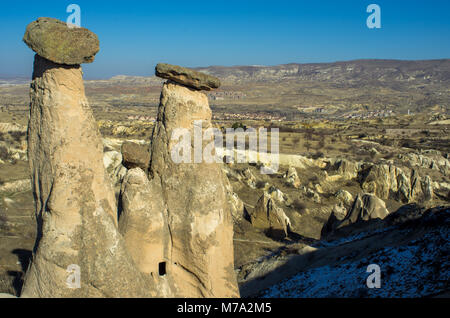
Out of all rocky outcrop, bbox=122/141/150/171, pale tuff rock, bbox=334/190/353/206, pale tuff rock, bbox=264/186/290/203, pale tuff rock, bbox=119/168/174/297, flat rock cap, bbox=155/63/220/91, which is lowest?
pale tuff rock, bbox=334/190/353/206

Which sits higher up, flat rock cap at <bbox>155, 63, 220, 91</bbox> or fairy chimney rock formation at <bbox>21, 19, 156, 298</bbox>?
flat rock cap at <bbox>155, 63, 220, 91</bbox>

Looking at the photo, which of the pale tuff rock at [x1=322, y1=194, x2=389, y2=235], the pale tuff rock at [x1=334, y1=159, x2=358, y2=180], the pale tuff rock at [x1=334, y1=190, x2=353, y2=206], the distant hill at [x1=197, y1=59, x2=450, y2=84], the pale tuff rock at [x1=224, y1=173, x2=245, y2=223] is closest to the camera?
the pale tuff rock at [x1=322, y1=194, x2=389, y2=235]

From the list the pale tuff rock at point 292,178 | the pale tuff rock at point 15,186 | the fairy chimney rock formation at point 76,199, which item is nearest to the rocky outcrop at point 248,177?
the pale tuff rock at point 292,178

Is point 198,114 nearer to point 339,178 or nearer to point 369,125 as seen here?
point 339,178

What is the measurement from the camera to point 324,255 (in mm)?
10453

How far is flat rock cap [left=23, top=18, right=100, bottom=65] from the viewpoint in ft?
13.7

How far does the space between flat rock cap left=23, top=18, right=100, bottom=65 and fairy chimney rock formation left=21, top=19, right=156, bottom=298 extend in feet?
0.04

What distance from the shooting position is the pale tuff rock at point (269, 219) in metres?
15.0

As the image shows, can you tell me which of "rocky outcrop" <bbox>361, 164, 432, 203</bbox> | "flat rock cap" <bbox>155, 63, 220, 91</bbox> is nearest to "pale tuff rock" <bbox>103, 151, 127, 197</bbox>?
"flat rock cap" <bbox>155, 63, 220, 91</bbox>

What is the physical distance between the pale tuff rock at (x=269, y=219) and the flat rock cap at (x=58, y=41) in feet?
38.7

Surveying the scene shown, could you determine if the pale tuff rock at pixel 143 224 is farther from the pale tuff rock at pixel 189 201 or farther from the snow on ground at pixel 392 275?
the snow on ground at pixel 392 275

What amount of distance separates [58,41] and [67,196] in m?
1.73

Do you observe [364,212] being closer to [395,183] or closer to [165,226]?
[165,226]

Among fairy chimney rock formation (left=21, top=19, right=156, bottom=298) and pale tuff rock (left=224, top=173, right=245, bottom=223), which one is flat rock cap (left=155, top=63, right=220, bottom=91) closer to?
fairy chimney rock formation (left=21, top=19, right=156, bottom=298)
